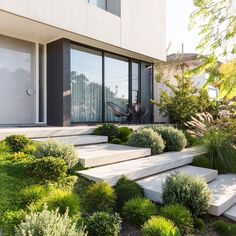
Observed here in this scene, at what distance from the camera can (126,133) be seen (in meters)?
8.22

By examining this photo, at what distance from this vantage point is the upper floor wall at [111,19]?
7355 mm

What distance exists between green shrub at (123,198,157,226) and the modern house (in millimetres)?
5261

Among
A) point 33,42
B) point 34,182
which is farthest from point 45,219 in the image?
point 33,42

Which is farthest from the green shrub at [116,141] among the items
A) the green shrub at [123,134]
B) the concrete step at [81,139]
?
the green shrub at [123,134]

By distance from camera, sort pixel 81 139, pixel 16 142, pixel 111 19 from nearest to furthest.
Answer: pixel 16 142
pixel 81 139
pixel 111 19

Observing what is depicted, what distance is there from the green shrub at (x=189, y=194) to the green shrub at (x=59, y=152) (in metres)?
1.63

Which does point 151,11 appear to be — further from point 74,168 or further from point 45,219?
point 45,219

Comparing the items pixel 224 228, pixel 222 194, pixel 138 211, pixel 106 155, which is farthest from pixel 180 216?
pixel 106 155

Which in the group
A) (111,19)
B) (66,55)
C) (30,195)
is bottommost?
(30,195)

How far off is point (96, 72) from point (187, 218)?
286 inches

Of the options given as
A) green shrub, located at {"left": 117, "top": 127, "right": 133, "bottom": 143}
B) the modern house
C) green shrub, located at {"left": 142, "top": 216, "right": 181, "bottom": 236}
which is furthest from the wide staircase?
the modern house

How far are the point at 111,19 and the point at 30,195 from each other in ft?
24.3

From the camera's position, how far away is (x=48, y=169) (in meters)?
4.14

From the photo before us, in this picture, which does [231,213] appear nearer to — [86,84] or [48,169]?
[48,169]
